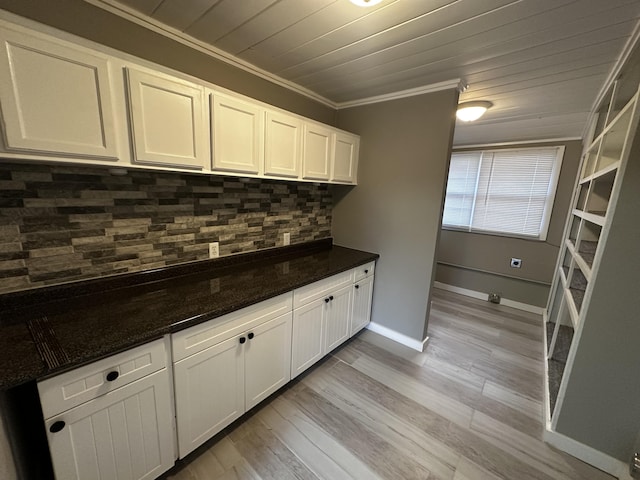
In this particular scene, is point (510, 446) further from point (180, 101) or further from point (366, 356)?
point (180, 101)

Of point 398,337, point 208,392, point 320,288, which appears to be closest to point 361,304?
point 398,337

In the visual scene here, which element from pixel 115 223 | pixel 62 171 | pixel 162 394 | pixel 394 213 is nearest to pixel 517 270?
pixel 394 213

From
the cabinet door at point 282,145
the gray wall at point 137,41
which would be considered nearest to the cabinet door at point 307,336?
the cabinet door at point 282,145

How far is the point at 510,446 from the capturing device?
5.17 ft

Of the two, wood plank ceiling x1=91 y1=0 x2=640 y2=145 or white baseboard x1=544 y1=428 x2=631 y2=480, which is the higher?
wood plank ceiling x1=91 y1=0 x2=640 y2=145

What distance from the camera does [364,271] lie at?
8.09 feet

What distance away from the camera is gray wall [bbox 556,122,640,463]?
1267mm

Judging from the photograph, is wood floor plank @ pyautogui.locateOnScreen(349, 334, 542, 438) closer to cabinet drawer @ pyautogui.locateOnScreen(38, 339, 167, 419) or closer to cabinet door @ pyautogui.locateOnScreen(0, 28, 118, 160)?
cabinet drawer @ pyautogui.locateOnScreen(38, 339, 167, 419)

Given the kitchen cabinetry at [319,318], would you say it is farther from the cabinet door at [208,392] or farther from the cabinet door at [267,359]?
the cabinet door at [208,392]

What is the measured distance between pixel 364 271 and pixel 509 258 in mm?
2528

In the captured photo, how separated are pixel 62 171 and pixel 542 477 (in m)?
2.99

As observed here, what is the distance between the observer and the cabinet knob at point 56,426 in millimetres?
878

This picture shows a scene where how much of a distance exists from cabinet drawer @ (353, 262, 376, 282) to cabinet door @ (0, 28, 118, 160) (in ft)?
6.27

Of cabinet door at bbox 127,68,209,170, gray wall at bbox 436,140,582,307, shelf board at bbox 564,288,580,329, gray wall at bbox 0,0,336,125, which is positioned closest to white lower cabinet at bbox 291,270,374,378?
cabinet door at bbox 127,68,209,170
